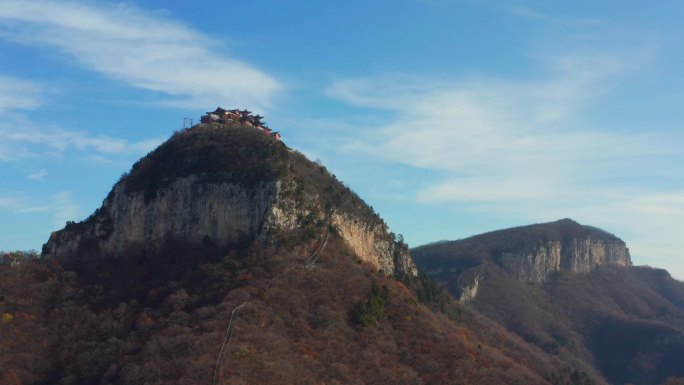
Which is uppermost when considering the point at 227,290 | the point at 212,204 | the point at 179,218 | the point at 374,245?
the point at 212,204

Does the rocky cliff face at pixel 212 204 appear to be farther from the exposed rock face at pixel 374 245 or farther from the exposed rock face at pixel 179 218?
the exposed rock face at pixel 374 245

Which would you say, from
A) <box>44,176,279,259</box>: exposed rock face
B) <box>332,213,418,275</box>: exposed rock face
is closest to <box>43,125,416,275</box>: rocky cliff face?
<box>44,176,279,259</box>: exposed rock face

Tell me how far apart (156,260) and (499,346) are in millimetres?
59179

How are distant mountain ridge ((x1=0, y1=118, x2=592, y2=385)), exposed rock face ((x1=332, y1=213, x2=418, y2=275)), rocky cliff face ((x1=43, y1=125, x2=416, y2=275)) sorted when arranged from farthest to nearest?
1. exposed rock face ((x1=332, y1=213, x2=418, y2=275))
2. rocky cliff face ((x1=43, y1=125, x2=416, y2=275))
3. distant mountain ridge ((x1=0, y1=118, x2=592, y2=385))

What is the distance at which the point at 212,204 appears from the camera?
102 meters

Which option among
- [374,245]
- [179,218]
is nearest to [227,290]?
[179,218]

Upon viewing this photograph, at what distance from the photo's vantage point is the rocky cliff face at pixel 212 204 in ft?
330

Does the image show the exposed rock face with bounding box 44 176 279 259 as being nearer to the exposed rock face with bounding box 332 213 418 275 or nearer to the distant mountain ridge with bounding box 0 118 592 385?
the distant mountain ridge with bounding box 0 118 592 385

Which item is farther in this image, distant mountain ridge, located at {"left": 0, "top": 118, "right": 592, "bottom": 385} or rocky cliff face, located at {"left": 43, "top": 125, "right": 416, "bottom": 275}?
rocky cliff face, located at {"left": 43, "top": 125, "right": 416, "bottom": 275}

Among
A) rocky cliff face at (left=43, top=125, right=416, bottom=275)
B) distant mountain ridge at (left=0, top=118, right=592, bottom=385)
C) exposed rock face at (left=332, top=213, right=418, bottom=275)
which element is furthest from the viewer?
exposed rock face at (left=332, top=213, right=418, bottom=275)

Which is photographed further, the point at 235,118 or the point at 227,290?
the point at 235,118

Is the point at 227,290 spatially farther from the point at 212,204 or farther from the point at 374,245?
the point at 374,245

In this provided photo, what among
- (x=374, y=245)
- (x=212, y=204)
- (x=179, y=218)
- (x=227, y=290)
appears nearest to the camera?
(x=227, y=290)

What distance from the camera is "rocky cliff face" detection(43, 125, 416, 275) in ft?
330
